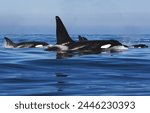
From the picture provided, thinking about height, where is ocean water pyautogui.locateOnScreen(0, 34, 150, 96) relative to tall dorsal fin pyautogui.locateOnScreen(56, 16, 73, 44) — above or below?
below

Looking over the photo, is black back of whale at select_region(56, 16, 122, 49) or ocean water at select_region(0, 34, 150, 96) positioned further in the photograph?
black back of whale at select_region(56, 16, 122, 49)

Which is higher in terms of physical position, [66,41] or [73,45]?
[66,41]

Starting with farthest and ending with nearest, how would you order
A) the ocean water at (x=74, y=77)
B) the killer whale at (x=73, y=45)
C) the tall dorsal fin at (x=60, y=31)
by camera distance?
the tall dorsal fin at (x=60, y=31)
the killer whale at (x=73, y=45)
the ocean water at (x=74, y=77)

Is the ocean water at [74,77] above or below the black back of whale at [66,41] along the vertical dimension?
below

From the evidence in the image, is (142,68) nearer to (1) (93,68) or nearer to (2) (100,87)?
(1) (93,68)

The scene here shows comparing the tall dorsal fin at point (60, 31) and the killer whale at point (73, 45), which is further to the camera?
the tall dorsal fin at point (60, 31)

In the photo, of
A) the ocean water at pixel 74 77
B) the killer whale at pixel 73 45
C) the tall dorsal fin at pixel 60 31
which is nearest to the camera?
the ocean water at pixel 74 77

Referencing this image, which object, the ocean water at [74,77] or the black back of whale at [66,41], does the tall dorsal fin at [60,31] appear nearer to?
the black back of whale at [66,41]

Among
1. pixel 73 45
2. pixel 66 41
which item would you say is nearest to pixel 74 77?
pixel 73 45

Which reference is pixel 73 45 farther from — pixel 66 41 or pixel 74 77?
pixel 74 77

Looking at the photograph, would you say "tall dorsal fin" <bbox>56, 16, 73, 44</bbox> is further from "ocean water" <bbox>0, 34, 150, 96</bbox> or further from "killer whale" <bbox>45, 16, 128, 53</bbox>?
"ocean water" <bbox>0, 34, 150, 96</bbox>

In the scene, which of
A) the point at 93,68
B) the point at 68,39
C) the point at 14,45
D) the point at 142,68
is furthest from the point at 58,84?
the point at 14,45

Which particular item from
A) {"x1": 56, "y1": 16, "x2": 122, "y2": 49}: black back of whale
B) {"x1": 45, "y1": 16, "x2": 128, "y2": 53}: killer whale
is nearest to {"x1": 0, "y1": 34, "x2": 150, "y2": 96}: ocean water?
{"x1": 45, "y1": 16, "x2": 128, "y2": 53}: killer whale

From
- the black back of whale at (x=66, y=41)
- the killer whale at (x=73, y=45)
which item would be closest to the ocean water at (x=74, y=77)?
the killer whale at (x=73, y=45)
